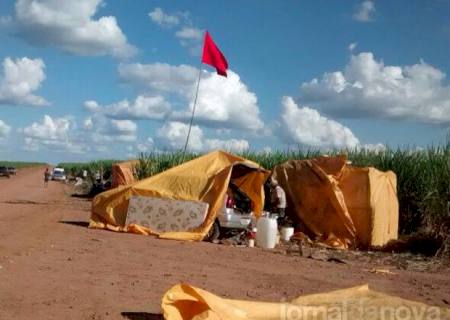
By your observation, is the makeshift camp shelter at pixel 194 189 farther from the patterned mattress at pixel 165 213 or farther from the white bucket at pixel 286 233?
the white bucket at pixel 286 233

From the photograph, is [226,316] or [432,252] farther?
[432,252]

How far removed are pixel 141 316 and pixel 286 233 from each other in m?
10.4

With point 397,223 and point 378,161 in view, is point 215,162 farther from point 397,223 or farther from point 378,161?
point 378,161

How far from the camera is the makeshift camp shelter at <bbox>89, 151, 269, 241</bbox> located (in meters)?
16.7

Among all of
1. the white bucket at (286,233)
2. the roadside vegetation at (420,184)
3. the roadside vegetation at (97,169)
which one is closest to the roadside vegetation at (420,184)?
the roadside vegetation at (420,184)

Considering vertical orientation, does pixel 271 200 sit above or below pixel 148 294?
above

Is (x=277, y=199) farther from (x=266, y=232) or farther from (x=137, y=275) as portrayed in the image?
(x=137, y=275)

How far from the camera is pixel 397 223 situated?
61.2 ft

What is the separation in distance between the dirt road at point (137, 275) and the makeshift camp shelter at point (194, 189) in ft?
3.30

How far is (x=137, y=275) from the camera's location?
34.2ft

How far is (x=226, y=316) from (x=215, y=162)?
11.3 meters

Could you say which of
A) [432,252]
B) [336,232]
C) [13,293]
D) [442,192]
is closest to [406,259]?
[432,252]

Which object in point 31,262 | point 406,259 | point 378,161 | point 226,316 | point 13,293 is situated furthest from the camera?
point 378,161

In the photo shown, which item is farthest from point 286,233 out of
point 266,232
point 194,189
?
point 194,189
